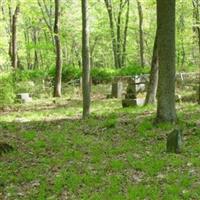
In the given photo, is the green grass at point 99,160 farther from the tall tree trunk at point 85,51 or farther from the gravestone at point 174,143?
the tall tree trunk at point 85,51

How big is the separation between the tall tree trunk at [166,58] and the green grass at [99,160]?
0.54m

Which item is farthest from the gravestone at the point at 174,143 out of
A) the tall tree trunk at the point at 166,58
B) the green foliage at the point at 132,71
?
the green foliage at the point at 132,71

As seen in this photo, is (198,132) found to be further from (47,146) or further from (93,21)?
(93,21)

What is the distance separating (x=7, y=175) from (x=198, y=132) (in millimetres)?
5489

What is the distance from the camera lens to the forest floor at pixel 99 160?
885cm

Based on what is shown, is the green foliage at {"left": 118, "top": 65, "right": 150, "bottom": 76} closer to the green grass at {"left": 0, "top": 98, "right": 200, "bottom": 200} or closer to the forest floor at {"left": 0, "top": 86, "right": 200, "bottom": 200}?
the forest floor at {"left": 0, "top": 86, "right": 200, "bottom": 200}

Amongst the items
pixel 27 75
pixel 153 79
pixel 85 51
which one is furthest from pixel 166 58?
pixel 27 75

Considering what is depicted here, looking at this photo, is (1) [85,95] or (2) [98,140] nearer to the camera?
(2) [98,140]

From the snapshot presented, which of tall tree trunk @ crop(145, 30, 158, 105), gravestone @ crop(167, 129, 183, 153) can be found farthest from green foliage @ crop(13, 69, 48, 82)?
gravestone @ crop(167, 129, 183, 153)

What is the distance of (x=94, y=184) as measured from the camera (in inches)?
363

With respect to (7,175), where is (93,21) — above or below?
above

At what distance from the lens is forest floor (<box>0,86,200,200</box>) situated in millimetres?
8852

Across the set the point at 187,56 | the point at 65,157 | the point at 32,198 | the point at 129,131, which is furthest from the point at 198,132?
the point at 187,56

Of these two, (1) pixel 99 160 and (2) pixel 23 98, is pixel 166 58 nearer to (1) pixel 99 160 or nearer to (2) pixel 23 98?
(1) pixel 99 160
